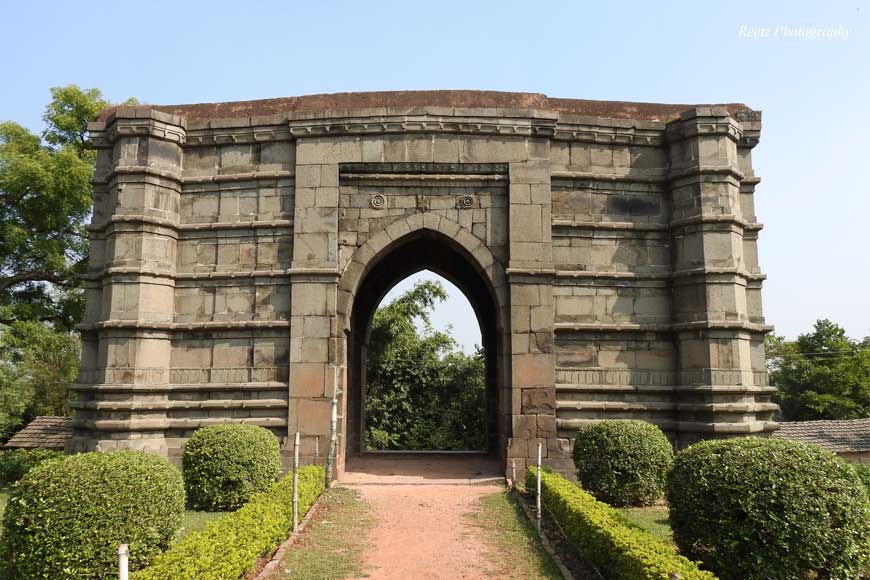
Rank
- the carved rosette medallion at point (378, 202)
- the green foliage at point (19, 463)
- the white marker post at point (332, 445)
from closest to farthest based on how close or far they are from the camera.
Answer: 1. the white marker post at point (332, 445)
2. the carved rosette medallion at point (378, 202)
3. the green foliage at point (19, 463)

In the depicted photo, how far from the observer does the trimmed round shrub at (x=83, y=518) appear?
5.91m

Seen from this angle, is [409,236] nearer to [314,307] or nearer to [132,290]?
[314,307]

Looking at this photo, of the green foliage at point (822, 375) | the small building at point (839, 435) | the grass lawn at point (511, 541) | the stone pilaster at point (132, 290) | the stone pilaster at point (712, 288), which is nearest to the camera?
the grass lawn at point (511, 541)

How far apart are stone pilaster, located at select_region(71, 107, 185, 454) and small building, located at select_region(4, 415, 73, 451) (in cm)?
477

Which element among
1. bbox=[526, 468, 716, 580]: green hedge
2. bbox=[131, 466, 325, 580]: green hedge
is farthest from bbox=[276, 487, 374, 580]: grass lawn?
bbox=[526, 468, 716, 580]: green hedge

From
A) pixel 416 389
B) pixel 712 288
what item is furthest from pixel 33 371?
pixel 712 288

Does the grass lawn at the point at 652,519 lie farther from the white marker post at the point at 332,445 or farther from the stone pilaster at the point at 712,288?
the white marker post at the point at 332,445

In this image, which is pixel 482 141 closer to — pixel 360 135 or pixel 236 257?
pixel 360 135

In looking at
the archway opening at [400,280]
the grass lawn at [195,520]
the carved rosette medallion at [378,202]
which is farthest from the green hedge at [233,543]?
the archway opening at [400,280]

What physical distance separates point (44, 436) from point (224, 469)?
9.96 metres

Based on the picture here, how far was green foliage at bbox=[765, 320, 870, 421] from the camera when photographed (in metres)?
36.2

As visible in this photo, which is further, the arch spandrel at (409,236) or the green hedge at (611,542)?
the arch spandrel at (409,236)

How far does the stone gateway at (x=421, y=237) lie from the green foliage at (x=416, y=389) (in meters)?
15.8

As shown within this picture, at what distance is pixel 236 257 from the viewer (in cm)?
1243
